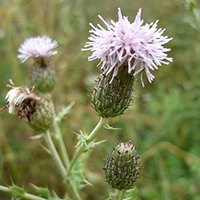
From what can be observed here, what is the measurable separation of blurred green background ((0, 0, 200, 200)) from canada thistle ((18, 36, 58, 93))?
941 millimetres

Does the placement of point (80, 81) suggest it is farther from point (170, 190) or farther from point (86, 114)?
point (170, 190)

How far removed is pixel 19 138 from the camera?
4.86 m

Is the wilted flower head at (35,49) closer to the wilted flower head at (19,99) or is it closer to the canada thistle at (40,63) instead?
the canada thistle at (40,63)

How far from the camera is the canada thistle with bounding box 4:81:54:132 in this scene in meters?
2.60

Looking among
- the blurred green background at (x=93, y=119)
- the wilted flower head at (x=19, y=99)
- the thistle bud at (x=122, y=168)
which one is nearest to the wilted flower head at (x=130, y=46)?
the thistle bud at (x=122, y=168)

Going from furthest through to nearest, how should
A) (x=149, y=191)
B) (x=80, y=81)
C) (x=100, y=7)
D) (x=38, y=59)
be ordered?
(x=100, y=7)
(x=80, y=81)
(x=149, y=191)
(x=38, y=59)

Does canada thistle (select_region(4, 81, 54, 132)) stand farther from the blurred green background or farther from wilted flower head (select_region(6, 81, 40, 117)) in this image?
the blurred green background

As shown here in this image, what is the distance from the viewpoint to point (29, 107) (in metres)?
2.69

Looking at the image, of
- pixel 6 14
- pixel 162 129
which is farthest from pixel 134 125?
pixel 6 14

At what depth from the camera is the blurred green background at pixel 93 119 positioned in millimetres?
4133

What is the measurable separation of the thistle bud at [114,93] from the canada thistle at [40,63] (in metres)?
1.01

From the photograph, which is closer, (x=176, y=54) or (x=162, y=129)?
(x=162, y=129)

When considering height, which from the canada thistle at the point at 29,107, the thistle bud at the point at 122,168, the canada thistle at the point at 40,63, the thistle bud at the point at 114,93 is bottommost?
the thistle bud at the point at 122,168

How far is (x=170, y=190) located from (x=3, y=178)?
2188 mm
